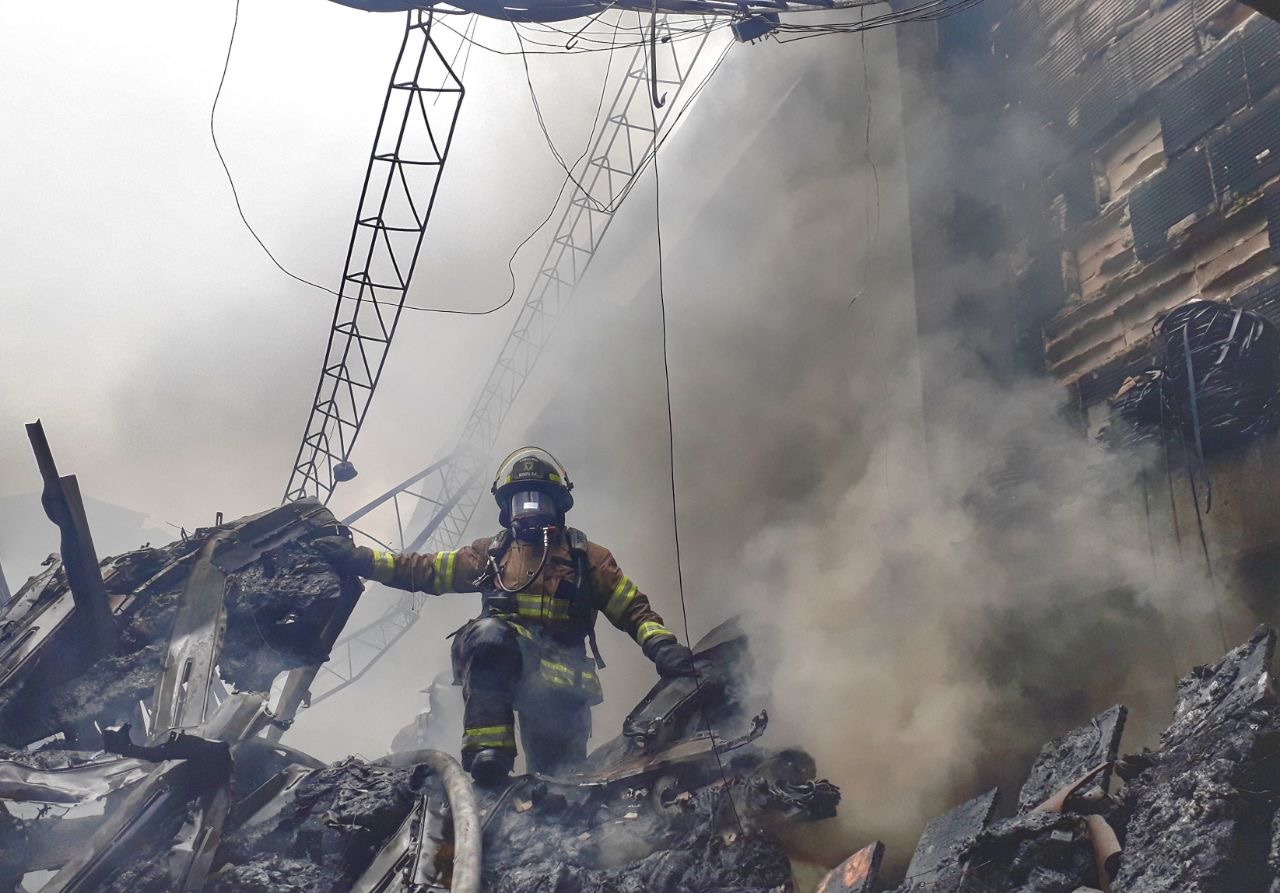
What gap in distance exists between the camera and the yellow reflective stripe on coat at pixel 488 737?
5312 millimetres

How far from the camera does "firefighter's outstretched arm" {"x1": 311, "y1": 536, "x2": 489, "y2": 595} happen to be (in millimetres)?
6516

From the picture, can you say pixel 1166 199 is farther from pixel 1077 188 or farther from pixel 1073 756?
pixel 1073 756

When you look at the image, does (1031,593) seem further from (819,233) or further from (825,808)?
(819,233)

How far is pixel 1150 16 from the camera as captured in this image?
7.39 metres

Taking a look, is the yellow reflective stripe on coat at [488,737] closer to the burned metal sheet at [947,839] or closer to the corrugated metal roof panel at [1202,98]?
the burned metal sheet at [947,839]

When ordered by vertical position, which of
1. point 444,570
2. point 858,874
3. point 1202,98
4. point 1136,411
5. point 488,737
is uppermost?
point 1202,98

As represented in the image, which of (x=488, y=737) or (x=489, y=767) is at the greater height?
(x=488, y=737)

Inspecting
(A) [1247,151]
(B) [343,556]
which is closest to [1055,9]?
(A) [1247,151]

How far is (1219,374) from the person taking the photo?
21.0 feet

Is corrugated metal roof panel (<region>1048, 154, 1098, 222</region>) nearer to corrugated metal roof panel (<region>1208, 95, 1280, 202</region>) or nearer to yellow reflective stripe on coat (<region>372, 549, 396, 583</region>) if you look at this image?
corrugated metal roof panel (<region>1208, 95, 1280, 202</region>)

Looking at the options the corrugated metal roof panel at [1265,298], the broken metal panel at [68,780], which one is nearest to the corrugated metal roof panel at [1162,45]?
the corrugated metal roof panel at [1265,298]

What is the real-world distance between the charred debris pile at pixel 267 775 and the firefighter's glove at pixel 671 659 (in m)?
0.31

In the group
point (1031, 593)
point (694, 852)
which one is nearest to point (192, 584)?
point (694, 852)

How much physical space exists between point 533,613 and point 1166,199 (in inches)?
208
